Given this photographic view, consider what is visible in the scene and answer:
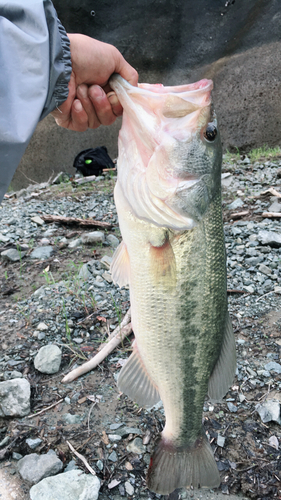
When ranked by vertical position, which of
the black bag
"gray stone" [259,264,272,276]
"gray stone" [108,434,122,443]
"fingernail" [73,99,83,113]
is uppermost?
"fingernail" [73,99,83,113]

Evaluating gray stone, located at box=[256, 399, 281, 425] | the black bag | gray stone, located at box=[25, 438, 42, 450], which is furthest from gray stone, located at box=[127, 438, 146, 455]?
the black bag

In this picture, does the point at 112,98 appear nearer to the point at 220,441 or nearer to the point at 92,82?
the point at 92,82

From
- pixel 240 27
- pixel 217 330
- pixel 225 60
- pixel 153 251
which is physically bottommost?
pixel 217 330

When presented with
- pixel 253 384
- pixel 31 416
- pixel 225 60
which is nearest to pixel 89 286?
pixel 31 416

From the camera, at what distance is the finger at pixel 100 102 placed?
1872 millimetres

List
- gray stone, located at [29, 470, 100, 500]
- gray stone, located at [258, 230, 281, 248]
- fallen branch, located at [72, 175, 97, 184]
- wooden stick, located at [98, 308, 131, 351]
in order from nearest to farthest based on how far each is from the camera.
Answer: gray stone, located at [29, 470, 100, 500], wooden stick, located at [98, 308, 131, 351], gray stone, located at [258, 230, 281, 248], fallen branch, located at [72, 175, 97, 184]

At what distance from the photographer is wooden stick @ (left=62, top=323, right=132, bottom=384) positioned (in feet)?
8.18

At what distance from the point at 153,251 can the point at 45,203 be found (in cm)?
470

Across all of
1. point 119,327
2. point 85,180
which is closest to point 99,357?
point 119,327

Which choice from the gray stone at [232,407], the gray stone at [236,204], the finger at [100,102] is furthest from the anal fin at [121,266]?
the gray stone at [236,204]

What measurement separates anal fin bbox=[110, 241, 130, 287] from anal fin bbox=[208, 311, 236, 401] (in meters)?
0.54

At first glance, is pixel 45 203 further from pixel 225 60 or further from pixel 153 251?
pixel 225 60

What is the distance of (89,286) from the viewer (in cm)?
341

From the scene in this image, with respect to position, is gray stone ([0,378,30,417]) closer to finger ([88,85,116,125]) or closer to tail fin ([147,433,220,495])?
tail fin ([147,433,220,495])
